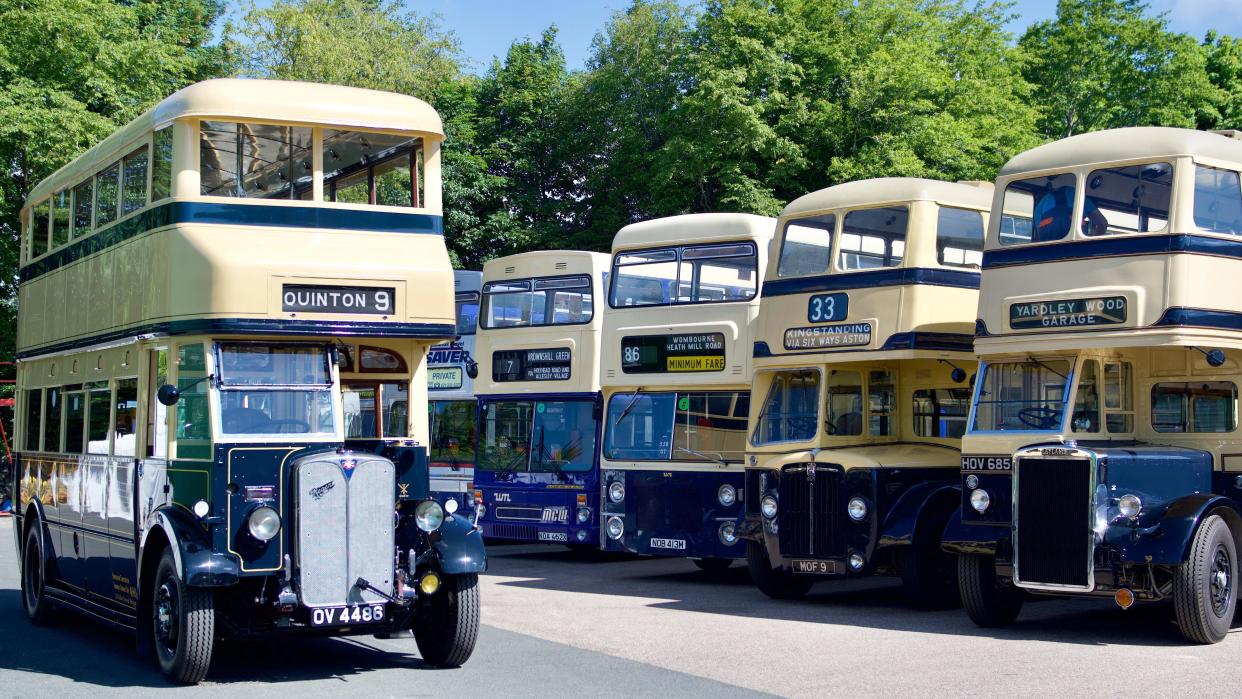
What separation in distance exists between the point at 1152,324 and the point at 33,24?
2623 cm

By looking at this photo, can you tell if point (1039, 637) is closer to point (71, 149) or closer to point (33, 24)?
point (71, 149)

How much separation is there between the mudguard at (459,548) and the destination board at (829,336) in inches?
233

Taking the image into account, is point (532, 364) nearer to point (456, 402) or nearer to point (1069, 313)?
point (456, 402)

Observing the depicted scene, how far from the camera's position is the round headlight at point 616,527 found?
62.2ft

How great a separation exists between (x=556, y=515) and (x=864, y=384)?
608 cm

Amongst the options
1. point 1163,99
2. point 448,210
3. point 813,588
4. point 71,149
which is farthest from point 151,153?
point 1163,99

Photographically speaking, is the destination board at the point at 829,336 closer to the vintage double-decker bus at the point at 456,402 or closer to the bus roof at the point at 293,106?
the bus roof at the point at 293,106

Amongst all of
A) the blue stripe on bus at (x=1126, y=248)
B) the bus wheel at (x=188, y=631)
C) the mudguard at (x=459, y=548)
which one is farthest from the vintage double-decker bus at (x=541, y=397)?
the bus wheel at (x=188, y=631)

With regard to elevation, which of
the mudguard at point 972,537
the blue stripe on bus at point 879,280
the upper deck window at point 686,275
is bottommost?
the mudguard at point 972,537

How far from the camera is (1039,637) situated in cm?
1295

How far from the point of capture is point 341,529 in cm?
1062

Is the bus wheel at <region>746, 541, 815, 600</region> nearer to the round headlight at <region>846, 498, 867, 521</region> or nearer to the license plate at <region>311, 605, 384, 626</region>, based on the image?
the round headlight at <region>846, 498, 867, 521</region>

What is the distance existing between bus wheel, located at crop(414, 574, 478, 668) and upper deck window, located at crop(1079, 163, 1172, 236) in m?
6.61

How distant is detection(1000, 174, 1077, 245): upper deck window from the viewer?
13442 millimetres
